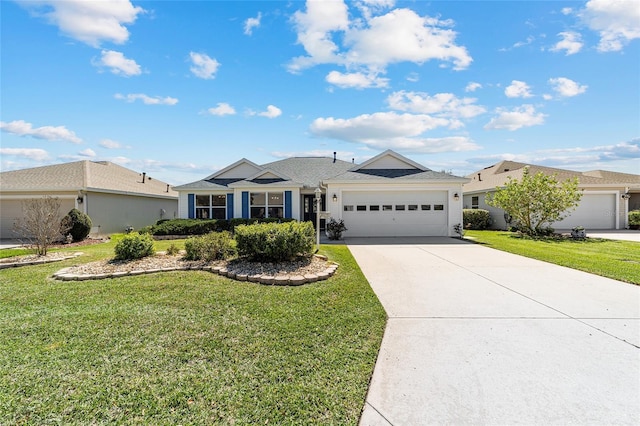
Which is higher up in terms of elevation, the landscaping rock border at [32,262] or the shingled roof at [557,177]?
the shingled roof at [557,177]

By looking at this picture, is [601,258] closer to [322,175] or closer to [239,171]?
[322,175]

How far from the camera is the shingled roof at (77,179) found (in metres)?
15.0

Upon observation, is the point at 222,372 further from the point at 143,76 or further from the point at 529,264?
the point at 143,76

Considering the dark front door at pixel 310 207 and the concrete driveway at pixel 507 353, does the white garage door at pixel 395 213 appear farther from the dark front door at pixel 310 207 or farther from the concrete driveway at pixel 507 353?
the concrete driveway at pixel 507 353

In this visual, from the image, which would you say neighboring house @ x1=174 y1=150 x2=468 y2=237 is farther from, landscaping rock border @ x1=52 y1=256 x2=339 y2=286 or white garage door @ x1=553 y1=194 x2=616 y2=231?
white garage door @ x1=553 y1=194 x2=616 y2=231

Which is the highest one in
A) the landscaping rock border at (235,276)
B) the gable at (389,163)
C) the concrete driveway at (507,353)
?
the gable at (389,163)

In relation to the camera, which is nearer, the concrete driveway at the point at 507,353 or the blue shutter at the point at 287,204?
the concrete driveway at the point at 507,353

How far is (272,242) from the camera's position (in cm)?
684

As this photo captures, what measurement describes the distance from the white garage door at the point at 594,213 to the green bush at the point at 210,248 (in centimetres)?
2020

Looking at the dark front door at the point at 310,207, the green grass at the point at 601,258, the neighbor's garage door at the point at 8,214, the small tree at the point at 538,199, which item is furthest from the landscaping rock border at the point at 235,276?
the neighbor's garage door at the point at 8,214

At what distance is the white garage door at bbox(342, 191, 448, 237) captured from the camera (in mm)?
14828

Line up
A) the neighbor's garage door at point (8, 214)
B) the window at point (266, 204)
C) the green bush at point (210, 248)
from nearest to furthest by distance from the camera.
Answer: the green bush at point (210, 248) < the neighbor's garage door at point (8, 214) < the window at point (266, 204)

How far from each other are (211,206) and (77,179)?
6.78 meters

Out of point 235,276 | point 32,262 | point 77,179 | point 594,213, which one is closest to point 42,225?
point 32,262
